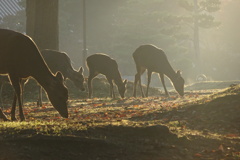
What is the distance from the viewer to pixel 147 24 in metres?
65.1

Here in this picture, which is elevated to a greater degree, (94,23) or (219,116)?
(94,23)

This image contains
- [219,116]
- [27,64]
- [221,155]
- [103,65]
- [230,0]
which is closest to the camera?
[221,155]

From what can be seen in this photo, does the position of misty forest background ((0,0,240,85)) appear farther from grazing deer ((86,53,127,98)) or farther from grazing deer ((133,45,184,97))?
grazing deer ((86,53,127,98))

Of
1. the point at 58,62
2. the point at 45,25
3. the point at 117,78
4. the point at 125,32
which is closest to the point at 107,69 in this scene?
the point at 117,78

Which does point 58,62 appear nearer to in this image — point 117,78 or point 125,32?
point 117,78

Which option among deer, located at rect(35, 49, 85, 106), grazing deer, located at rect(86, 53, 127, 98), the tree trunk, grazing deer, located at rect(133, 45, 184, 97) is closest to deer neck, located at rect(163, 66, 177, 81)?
grazing deer, located at rect(133, 45, 184, 97)

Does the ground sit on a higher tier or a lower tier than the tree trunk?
lower

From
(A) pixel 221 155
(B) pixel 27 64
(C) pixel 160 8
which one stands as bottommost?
(A) pixel 221 155

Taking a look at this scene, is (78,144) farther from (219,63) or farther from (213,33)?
(213,33)

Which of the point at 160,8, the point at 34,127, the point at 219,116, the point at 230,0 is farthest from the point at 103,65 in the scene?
the point at 230,0

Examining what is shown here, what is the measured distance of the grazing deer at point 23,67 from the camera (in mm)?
11281

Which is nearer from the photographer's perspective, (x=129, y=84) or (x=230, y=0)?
(x=129, y=84)

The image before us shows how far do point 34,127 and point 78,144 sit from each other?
1066mm

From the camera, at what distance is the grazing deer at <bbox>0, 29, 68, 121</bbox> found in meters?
11.3
